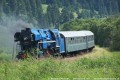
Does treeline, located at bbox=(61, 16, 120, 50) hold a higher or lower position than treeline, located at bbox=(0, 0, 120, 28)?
higher

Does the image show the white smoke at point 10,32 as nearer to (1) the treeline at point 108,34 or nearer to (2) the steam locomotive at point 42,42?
(2) the steam locomotive at point 42,42

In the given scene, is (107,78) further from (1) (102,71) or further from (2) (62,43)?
(2) (62,43)

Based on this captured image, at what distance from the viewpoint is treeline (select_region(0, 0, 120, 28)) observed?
134125 millimetres

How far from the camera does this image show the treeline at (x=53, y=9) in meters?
134

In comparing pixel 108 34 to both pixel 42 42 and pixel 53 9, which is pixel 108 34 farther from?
pixel 53 9

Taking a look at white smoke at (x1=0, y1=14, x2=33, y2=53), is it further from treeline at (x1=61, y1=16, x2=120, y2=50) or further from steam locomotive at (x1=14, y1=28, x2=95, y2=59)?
treeline at (x1=61, y1=16, x2=120, y2=50)

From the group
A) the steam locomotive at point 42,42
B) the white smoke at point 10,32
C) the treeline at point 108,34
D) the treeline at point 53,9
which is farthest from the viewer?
the treeline at point 53,9

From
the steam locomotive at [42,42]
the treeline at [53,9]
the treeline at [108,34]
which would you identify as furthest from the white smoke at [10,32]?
the treeline at [53,9]

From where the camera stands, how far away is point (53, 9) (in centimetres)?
15450

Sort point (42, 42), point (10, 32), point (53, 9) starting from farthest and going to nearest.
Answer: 1. point (53, 9)
2. point (10, 32)
3. point (42, 42)

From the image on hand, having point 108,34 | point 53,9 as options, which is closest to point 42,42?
point 108,34

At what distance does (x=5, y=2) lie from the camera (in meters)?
140

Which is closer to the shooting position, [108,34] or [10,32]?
[10,32]

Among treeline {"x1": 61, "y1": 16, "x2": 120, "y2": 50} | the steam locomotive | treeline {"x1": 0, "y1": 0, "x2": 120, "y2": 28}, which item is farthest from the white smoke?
treeline {"x1": 0, "y1": 0, "x2": 120, "y2": 28}
